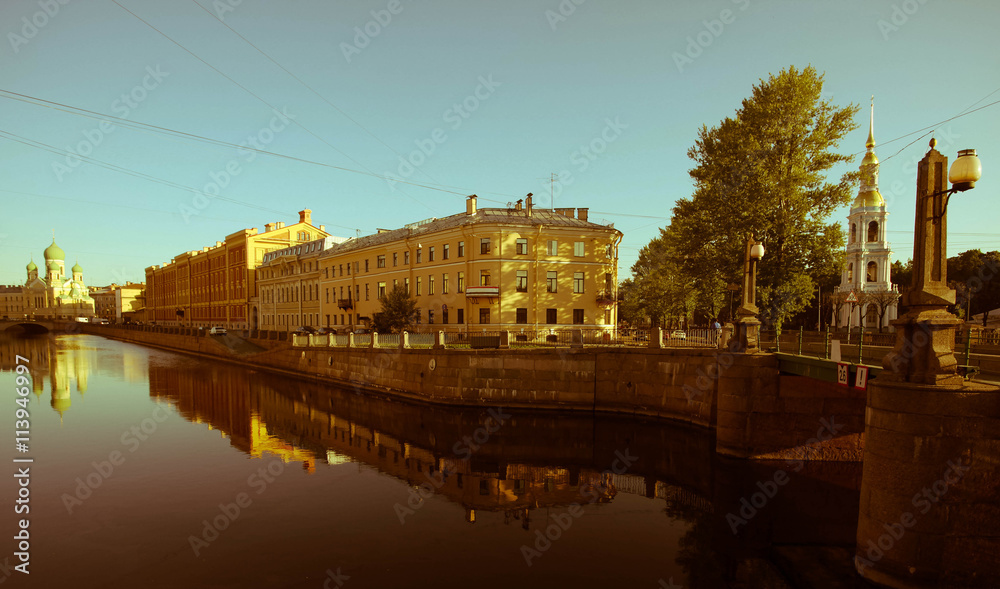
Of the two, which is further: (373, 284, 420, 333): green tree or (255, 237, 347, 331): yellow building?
(255, 237, 347, 331): yellow building

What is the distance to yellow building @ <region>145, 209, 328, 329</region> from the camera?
6600 centimetres

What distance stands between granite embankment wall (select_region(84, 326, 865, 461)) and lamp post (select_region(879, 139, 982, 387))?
25.1ft

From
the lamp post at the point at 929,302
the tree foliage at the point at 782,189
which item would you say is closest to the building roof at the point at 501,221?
the tree foliage at the point at 782,189

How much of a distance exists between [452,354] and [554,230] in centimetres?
1421

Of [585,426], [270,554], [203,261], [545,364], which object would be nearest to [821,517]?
[585,426]

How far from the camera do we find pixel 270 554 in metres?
10.7

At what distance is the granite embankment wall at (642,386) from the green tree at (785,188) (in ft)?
25.5

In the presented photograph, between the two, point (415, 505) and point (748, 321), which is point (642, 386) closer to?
point (748, 321)

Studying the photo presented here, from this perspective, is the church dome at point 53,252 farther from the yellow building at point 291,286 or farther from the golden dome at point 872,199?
the golden dome at point 872,199

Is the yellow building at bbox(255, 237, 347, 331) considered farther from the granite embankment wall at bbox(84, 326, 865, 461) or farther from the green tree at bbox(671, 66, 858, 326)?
the green tree at bbox(671, 66, 858, 326)

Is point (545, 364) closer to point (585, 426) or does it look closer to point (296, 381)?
point (585, 426)

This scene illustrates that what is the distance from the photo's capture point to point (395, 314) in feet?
111

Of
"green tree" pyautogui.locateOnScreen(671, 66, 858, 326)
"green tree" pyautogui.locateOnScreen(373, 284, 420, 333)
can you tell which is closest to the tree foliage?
"green tree" pyautogui.locateOnScreen(671, 66, 858, 326)

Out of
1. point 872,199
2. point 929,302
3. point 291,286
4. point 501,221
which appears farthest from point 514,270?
point 872,199
